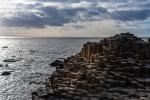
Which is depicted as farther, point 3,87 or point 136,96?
point 3,87

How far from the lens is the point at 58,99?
47094 mm

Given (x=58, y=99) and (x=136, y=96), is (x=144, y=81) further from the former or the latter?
(x=58, y=99)

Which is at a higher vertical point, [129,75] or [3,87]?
[129,75]

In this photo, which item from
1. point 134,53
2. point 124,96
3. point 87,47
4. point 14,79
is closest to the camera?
point 124,96

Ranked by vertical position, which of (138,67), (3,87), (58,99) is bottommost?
(3,87)

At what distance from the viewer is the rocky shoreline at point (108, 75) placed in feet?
151

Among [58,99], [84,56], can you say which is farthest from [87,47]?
[58,99]

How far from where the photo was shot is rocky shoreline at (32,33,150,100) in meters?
46.1

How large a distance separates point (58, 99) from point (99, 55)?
41.4 ft

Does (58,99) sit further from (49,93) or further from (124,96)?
(124,96)

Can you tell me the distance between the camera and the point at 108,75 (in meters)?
49.8

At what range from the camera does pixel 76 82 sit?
4959 cm

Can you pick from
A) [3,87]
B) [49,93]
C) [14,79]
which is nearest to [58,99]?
[49,93]

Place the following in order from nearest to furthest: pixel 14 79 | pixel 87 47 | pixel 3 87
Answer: pixel 87 47 → pixel 3 87 → pixel 14 79
